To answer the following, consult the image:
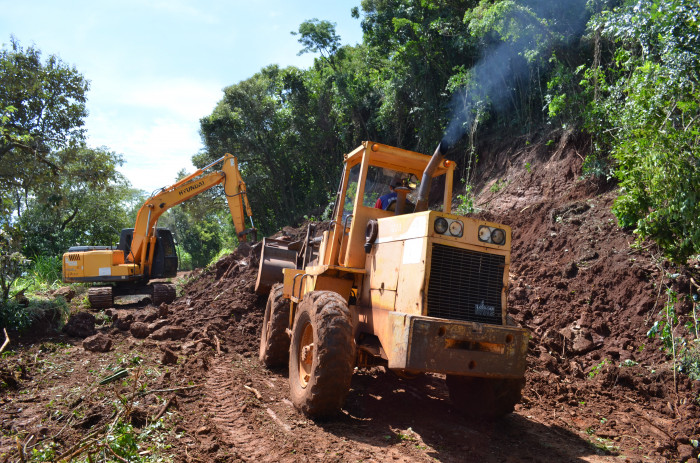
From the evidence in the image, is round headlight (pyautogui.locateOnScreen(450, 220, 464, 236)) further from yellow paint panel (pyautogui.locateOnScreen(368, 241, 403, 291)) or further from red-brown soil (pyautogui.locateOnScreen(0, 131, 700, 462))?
red-brown soil (pyautogui.locateOnScreen(0, 131, 700, 462))

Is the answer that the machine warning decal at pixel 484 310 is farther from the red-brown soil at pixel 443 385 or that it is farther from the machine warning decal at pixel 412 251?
the red-brown soil at pixel 443 385

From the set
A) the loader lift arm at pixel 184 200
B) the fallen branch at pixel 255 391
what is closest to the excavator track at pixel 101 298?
the loader lift arm at pixel 184 200

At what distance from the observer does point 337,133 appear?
2591 cm

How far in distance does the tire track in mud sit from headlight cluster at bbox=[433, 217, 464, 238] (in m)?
2.49

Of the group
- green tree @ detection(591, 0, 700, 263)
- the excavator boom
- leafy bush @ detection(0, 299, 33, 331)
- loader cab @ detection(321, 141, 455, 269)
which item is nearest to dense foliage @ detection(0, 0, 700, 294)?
green tree @ detection(591, 0, 700, 263)

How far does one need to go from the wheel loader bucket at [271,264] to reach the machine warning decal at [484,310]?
6171mm

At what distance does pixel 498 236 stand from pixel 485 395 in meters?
1.73

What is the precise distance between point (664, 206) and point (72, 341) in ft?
32.9

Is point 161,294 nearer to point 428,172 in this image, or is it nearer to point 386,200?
point 386,200

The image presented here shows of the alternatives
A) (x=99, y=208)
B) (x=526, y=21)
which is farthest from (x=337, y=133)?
(x=99, y=208)

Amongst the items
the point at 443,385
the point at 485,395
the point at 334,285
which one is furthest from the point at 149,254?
the point at 485,395

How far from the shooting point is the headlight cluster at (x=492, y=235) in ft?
17.7

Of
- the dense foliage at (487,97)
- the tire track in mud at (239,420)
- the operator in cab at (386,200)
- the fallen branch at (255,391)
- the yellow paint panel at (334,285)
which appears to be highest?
the dense foliage at (487,97)

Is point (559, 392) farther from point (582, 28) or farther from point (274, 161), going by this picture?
point (274, 161)
